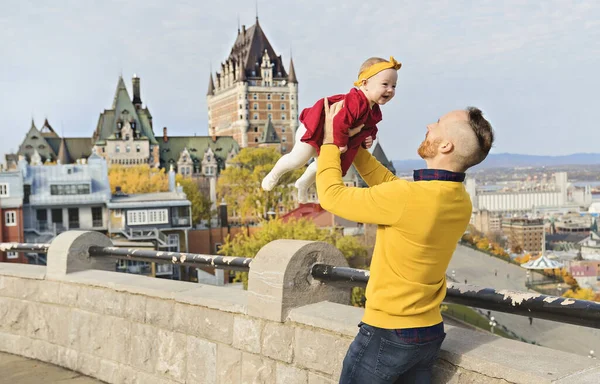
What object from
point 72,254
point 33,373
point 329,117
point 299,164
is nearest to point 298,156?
point 299,164

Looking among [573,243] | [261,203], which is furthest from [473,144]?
[573,243]

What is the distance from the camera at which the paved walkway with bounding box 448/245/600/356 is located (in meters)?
60.6

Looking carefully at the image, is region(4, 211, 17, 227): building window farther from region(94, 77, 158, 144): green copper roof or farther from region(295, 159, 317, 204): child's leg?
region(94, 77, 158, 144): green copper roof

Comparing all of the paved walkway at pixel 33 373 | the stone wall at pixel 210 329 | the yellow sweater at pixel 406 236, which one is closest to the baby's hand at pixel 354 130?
the yellow sweater at pixel 406 236

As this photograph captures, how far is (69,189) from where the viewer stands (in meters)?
50.2

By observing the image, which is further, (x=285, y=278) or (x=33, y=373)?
(x=33, y=373)

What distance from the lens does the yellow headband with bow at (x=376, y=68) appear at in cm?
258

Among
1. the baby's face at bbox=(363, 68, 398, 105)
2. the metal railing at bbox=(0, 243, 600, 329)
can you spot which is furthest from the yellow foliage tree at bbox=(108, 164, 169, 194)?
the baby's face at bbox=(363, 68, 398, 105)

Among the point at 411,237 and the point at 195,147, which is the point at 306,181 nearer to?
the point at 411,237

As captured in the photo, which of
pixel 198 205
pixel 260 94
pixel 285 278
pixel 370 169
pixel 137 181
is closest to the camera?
pixel 370 169

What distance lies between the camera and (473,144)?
228 cm

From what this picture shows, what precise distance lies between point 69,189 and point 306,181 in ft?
166

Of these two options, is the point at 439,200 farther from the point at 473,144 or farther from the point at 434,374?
the point at 434,374

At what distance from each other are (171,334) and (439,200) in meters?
2.41
